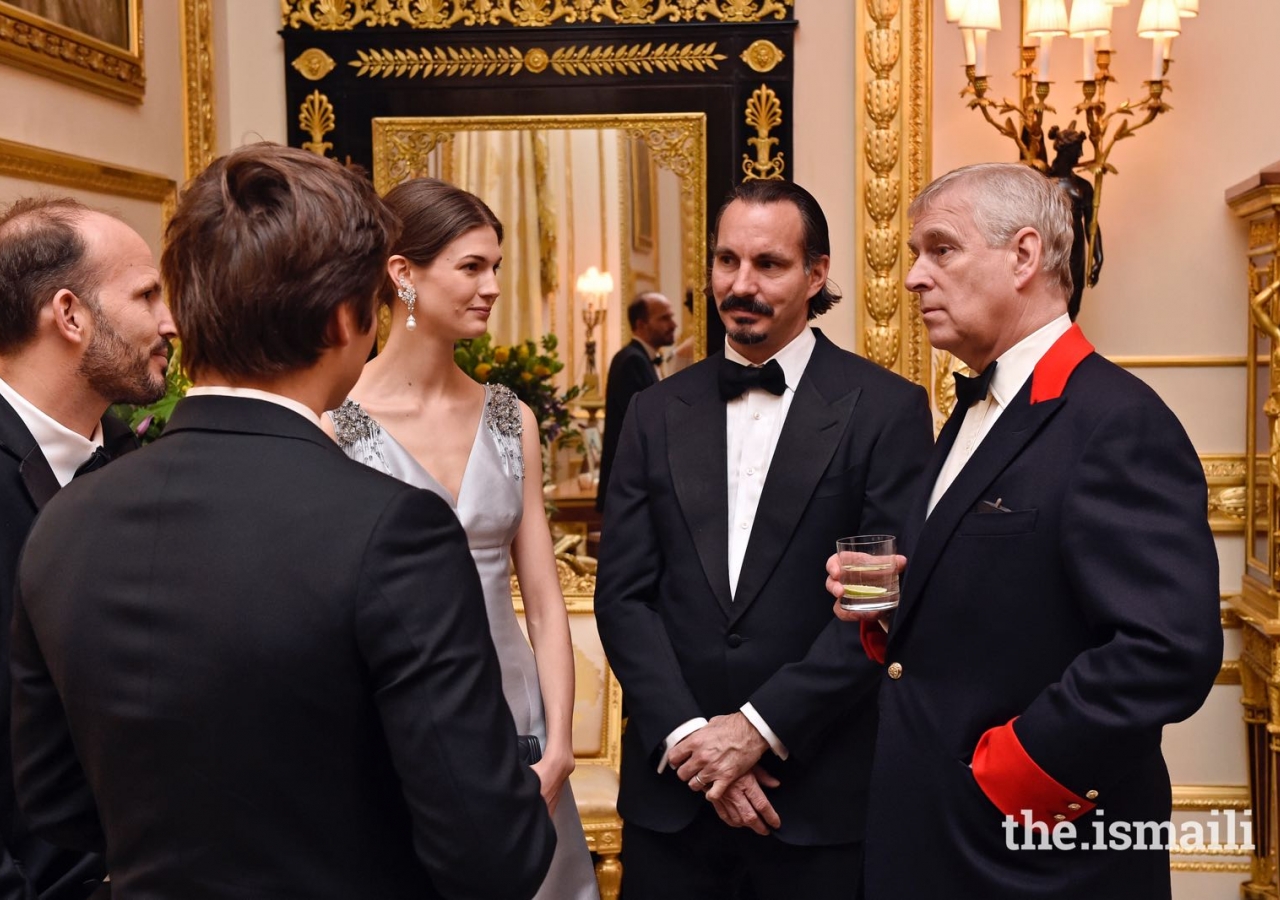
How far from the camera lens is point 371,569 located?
1.20m

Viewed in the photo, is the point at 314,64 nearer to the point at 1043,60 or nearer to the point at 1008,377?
the point at 1043,60

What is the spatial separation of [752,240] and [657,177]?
1.79 meters

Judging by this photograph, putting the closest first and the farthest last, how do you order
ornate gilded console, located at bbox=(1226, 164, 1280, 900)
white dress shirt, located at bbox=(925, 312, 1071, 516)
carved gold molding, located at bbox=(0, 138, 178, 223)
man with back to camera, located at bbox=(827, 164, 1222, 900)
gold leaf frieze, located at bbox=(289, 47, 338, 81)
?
man with back to camera, located at bbox=(827, 164, 1222, 900), white dress shirt, located at bbox=(925, 312, 1071, 516), carved gold molding, located at bbox=(0, 138, 178, 223), ornate gilded console, located at bbox=(1226, 164, 1280, 900), gold leaf frieze, located at bbox=(289, 47, 338, 81)

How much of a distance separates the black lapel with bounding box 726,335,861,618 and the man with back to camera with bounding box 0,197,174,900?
1147mm

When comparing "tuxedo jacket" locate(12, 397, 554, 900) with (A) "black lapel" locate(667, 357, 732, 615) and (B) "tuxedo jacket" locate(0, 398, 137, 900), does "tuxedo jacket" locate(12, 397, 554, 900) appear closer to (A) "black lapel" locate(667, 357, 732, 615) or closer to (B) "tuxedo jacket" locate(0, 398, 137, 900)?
(B) "tuxedo jacket" locate(0, 398, 137, 900)

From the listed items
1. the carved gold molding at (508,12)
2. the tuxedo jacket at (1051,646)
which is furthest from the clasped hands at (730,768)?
the carved gold molding at (508,12)

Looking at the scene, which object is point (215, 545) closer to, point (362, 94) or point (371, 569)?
point (371, 569)

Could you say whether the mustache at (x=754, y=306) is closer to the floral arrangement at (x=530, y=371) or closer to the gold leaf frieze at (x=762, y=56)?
the floral arrangement at (x=530, y=371)

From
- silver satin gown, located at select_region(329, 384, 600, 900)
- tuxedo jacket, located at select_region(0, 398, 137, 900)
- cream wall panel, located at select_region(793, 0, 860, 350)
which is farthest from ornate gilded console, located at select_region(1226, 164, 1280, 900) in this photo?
tuxedo jacket, located at select_region(0, 398, 137, 900)

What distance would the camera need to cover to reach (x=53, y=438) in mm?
1927

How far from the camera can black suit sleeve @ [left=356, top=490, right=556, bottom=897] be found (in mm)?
1203

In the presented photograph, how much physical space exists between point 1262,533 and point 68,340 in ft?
11.9

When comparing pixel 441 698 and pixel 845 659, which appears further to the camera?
pixel 845 659

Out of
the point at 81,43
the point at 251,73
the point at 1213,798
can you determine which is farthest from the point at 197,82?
the point at 1213,798
